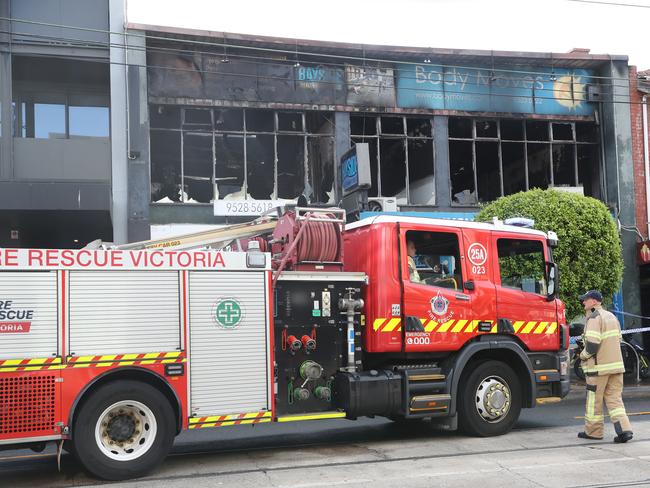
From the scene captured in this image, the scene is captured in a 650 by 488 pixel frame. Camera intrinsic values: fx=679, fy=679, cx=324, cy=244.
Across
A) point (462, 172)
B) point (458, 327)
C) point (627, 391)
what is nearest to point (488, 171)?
point (462, 172)

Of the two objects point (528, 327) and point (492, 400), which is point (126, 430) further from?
point (528, 327)

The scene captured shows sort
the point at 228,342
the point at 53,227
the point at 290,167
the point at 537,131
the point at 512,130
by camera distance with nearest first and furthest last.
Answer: the point at 228,342 → the point at 53,227 → the point at 290,167 → the point at 512,130 → the point at 537,131

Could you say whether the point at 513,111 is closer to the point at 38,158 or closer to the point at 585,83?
the point at 585,83

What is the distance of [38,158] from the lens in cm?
1747

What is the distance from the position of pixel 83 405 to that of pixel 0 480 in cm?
136

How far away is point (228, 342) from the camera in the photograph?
24.3 ft

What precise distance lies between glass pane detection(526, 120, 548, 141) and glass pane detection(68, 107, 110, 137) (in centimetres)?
1274

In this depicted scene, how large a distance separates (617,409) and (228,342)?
4769 millimetres

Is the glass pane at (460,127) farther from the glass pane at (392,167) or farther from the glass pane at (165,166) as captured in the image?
the glass pane at (165,166)

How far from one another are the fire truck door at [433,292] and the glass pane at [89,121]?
12.7 meters

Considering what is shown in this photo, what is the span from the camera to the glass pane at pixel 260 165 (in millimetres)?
19156

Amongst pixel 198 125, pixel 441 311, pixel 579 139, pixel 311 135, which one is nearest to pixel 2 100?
pixel 198 125

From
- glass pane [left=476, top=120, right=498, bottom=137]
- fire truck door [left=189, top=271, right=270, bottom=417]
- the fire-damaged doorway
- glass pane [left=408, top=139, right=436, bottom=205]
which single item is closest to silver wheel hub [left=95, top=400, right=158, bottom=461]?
fire truck door [left=189, top=271, right=270, bottom=417]

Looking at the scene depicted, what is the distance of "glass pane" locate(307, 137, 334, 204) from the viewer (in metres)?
19.6
